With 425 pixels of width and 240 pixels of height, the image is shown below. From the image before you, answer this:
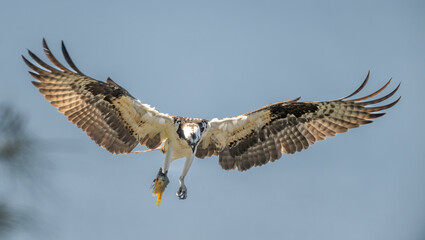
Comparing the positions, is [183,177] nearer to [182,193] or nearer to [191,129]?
[182,193]

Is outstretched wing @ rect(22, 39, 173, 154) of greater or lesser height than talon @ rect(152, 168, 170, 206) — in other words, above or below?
above

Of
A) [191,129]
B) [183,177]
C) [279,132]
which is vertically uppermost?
[279,132]

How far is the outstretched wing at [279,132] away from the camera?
9859mm

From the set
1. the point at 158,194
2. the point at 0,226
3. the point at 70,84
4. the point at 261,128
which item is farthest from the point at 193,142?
the point at 0,226

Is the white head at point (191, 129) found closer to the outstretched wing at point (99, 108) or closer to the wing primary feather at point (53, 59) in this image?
the outstretched wing at point (99, 108)

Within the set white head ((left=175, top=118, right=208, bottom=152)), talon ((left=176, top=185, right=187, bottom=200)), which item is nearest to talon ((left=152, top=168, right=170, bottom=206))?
talon ((left=176, top=185, right=187, bottom=200))

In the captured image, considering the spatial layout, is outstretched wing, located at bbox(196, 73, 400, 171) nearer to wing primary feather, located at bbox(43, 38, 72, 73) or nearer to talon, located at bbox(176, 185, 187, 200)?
talon, located at bbox(176, 185, 187, 200)

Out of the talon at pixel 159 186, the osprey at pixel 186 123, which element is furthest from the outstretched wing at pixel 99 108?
the talon at pixel 159 186

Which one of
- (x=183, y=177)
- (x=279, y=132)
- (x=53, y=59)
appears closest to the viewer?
(x=53, y=59)

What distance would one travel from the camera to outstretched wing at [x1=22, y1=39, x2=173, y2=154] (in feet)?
29.9

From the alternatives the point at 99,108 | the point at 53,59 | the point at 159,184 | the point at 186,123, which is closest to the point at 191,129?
the point at 186,123

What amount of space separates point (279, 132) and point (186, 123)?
2025 millimetres

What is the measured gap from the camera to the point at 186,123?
9133 mm

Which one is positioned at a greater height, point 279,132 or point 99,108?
point 279,132
